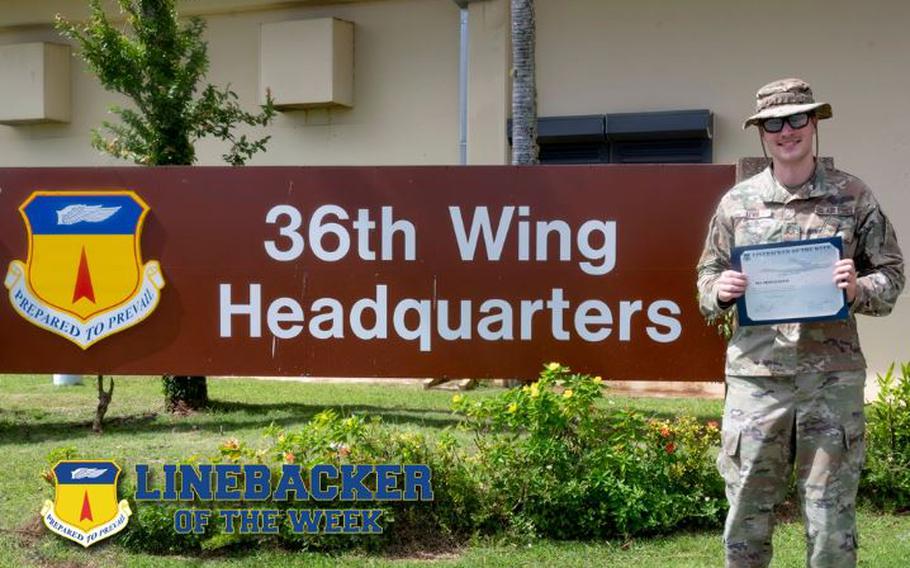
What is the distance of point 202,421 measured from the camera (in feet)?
25.2

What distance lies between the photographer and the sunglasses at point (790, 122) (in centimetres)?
350

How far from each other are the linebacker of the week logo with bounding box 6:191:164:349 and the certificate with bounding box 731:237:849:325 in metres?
3.76

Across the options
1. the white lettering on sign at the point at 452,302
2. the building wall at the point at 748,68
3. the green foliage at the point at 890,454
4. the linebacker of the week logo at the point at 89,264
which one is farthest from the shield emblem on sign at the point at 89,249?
the building wall at the point at 748,68

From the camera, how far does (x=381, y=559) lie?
494cm

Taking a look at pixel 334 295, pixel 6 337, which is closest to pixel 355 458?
pixel 334 295

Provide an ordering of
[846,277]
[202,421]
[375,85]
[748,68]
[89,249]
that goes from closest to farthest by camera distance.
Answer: [846,277], [89,249], [202,421], [748,68], [375,85]

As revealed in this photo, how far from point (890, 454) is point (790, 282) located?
2440 millimetres

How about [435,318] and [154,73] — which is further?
[154,73]

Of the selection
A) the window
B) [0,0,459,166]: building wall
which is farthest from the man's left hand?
[0,0,459,166]: building wall

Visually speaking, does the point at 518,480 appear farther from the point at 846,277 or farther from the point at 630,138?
the point at 630,138

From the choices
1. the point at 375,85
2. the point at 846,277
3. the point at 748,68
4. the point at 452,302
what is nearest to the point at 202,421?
the point at 452,302

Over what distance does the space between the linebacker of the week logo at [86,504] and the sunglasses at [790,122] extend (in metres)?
3.56

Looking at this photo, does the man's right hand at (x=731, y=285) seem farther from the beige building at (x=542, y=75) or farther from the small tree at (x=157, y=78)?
the beige building at (x=542, y=75)

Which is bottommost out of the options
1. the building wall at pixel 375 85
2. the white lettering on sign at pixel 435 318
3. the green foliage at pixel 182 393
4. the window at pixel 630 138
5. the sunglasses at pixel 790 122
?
the green foliage at pixel 182 393
